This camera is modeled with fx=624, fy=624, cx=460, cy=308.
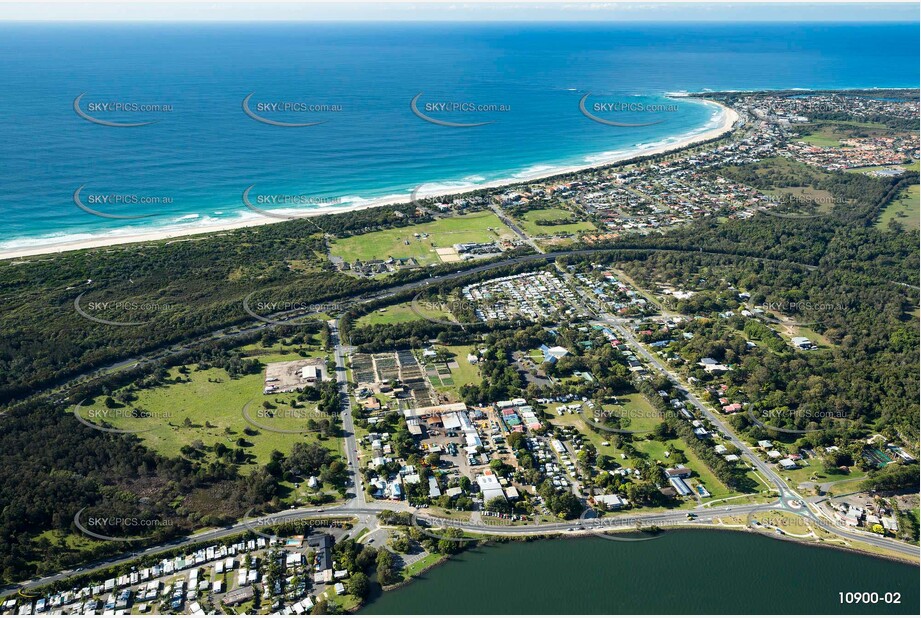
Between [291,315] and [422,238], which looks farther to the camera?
[422,238]

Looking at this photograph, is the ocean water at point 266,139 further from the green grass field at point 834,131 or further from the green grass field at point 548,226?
the green grass field at point 834,131

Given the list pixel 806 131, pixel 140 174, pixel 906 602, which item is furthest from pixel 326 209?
pixel 806 131

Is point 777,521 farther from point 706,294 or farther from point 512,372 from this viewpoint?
point 706,294

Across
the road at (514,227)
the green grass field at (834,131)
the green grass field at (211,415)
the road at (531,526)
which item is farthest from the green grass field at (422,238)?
the green grass field at (834,131)

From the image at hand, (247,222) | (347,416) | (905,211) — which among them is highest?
(905,211)

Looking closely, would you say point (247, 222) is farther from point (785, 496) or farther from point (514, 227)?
point (785, 496)

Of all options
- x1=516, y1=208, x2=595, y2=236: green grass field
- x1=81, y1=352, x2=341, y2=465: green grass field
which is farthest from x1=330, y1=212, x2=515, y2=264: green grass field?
x1=81, y1=352, x2=341, y2=465: green grass field

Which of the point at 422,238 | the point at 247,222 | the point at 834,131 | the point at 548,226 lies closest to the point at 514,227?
the point at 548,226

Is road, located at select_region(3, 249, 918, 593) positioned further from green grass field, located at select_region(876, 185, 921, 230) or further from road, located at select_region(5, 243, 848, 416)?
green grass field, located at select_region(876, 185, 921, 230)
